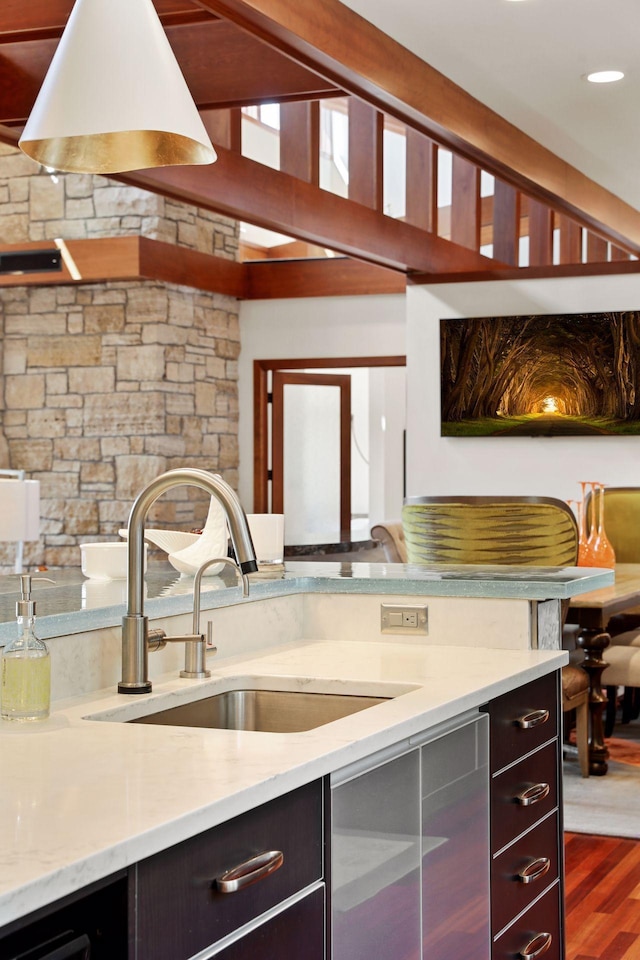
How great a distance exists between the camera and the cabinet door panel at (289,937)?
56.1 inches

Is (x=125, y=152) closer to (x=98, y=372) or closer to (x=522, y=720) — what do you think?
(x=522, y=720)

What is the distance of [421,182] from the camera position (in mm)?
7562

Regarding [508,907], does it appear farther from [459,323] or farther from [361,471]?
[361,471]

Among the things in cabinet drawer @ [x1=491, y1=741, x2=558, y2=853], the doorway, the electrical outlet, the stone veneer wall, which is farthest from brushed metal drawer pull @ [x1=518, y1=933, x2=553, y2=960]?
the doorway

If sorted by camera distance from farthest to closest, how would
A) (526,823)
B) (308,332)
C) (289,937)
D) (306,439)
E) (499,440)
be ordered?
(306,439) < (308,332) < (499,440) < (526,823) < (289,937)

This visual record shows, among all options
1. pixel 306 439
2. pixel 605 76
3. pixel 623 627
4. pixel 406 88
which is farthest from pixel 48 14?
pixel 306 439

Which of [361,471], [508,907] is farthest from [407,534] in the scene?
[361,471]

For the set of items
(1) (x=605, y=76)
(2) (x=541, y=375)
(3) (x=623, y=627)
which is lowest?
(3) (x=623, y=627)

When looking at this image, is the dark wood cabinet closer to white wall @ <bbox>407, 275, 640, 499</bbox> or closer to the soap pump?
the soap pump

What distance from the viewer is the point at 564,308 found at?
24.7 feet

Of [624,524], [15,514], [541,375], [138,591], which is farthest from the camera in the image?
[541,375]

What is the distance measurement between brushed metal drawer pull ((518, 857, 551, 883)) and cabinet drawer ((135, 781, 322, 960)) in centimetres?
89

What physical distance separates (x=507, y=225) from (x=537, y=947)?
631 centimetres

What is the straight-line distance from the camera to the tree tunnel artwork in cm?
737
